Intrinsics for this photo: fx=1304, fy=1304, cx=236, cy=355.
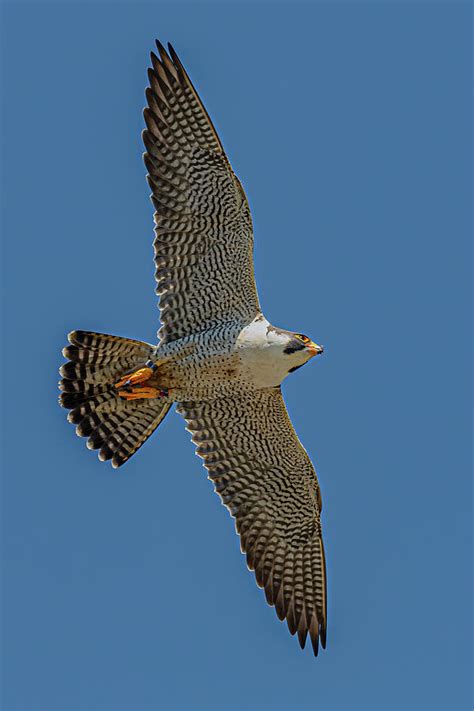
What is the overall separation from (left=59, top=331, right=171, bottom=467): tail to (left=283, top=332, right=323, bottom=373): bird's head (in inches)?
59.0

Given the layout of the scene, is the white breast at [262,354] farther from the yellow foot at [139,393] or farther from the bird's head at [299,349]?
the yellow foot at [139,393]

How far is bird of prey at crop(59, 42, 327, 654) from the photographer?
44.7ft

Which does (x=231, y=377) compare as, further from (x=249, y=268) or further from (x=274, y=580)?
(x=274, y=580)

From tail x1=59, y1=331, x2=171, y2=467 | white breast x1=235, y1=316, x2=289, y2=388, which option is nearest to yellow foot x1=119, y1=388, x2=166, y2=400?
tail x1=59, y1=331, x2=171, y2=467

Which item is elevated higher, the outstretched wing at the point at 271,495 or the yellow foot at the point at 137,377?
the yellow foot at the point at 137,377

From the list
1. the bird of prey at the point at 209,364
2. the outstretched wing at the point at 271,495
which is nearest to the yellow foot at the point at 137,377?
the bird of prey at the point at 209,364

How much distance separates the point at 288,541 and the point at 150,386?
243 cm

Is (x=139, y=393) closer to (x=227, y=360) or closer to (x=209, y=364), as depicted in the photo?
(x=209, y=364)

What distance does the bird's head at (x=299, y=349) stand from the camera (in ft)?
43.8

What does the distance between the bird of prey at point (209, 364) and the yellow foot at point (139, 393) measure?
1 centimetres

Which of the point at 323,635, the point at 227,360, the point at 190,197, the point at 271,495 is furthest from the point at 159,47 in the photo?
the point at 323,635

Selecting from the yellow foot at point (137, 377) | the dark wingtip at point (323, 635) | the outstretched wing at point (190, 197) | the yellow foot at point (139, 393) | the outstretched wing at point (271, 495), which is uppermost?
the outstretched wing at point (190, 197)

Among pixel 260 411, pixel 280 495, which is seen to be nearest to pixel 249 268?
pixel 260 411

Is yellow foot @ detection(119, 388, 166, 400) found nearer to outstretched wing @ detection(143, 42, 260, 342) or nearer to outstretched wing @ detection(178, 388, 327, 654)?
outstretched wing @ detection(178, 388, 327, 654)
